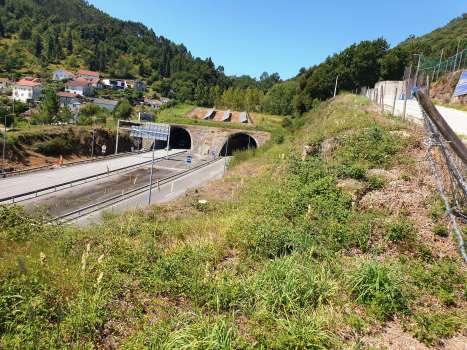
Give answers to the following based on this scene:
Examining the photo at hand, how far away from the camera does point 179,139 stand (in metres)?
63.6

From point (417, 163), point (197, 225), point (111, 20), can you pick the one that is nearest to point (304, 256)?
point (197, 225)

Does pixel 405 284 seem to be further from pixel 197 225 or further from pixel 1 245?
pixel 1 245

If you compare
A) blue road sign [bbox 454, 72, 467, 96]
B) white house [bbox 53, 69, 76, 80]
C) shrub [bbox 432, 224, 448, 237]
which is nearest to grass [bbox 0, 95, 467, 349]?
shrub [bbox 432, 224, 448, 237]

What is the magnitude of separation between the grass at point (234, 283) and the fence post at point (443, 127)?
205 cm

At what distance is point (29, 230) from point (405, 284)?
24.5ft

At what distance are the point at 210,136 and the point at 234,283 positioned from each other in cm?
5007

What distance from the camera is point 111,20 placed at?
200 metres

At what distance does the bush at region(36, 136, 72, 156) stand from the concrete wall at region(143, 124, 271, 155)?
16.7m

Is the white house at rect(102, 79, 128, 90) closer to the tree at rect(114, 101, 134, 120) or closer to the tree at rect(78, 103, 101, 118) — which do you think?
the tree at rect(114, 101, 134, 120)

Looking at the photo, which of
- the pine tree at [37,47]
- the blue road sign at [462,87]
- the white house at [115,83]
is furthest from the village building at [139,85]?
the blue road sign at [462,87]

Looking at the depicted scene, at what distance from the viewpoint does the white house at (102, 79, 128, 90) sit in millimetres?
119188

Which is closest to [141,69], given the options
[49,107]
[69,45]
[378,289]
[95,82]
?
[95,82]

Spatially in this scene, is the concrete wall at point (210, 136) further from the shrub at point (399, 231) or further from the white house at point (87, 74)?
the white house at point (87, 74)

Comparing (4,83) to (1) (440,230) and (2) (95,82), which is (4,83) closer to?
(2) (95,82)
